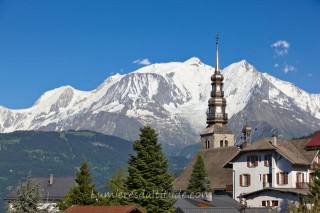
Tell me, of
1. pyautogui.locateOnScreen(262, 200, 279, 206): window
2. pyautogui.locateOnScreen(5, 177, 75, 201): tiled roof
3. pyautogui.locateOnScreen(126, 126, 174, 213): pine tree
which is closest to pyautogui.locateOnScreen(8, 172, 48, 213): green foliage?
pyautogui.locateOnScreen(126, 126, 174, 213): pine tree

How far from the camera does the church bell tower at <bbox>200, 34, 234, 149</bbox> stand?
125 m

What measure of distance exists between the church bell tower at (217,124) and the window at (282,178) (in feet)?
184

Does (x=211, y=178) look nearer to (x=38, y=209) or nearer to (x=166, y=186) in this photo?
(x=166, y=186)

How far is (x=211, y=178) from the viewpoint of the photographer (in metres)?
84.4

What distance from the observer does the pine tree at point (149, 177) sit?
162 feet

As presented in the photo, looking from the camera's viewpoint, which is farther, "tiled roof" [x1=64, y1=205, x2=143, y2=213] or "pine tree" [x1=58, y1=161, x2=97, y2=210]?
"pine tree" [x1=58, y1=161, x2=97, y2=210]

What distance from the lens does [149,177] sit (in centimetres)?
5131

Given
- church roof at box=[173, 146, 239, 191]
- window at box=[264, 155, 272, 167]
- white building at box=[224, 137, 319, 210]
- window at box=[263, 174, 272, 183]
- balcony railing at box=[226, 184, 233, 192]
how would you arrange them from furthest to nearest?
church roof at box=[173, 146, 239, 191], balcony railing at box=[226, 184, 233, 192], window at box=[264, 155, 272, 167], window at box=[263, 174, 272, 183], white building at box=[224, 137, 319, 210]

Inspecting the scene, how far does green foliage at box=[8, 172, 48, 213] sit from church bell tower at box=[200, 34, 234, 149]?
80.9 m

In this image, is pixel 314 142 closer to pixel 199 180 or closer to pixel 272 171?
pixel 272 171

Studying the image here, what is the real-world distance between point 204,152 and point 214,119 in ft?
105

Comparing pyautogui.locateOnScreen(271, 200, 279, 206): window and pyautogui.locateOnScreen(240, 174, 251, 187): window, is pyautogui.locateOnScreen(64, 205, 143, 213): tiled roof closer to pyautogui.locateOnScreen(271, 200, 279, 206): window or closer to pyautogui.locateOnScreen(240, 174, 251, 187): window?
pyautogui.locateOnScreen(271, 200, 279, 206): window

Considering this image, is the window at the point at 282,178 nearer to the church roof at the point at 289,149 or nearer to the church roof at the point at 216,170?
the church roof at the point at 289,149

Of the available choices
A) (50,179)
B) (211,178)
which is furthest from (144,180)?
(50,179)
